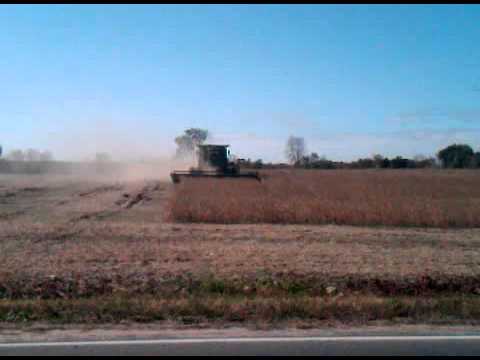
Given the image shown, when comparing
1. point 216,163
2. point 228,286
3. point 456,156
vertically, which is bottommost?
point 228,286

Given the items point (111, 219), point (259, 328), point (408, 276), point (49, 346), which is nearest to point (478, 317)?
point (408, 276)

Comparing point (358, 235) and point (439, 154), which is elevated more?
point (439, 154)

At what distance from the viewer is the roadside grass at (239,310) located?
20.8 feet

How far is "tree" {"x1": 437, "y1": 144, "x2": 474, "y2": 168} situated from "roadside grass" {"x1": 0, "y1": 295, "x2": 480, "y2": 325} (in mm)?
98300

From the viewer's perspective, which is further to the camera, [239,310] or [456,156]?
[456,156]

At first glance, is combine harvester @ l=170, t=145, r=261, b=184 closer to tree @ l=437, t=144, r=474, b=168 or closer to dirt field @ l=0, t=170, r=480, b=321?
dirt field @ l=0, t=170, r=480, b=321

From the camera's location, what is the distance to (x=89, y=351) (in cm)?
504

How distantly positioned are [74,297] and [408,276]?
6.50 metres

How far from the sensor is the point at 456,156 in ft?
328

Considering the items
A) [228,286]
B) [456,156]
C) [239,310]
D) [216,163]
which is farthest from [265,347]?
[456,156]

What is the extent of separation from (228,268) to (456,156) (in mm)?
103378

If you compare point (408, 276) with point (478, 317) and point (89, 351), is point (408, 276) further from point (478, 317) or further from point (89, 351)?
point (89, 351)

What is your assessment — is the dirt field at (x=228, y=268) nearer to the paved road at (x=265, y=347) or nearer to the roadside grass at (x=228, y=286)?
the roadside grass at (x=228, y=286)

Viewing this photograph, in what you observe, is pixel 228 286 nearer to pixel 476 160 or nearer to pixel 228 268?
pixel 228 268
